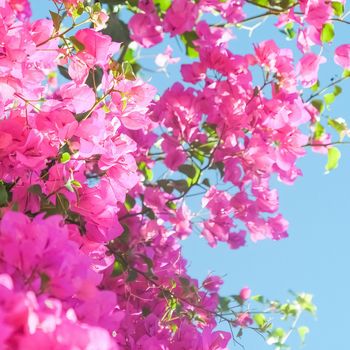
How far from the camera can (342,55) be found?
7.20ft

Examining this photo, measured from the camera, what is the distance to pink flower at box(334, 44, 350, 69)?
7.13 ft

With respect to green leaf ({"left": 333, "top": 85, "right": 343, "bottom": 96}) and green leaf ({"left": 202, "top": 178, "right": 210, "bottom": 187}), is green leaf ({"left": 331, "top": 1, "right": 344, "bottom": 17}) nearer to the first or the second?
green leaf ({"left": 333, "top": 85, "right": 343, "bottom": 96})

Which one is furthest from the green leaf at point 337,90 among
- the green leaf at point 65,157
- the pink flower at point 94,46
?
the green leaf at point 65,157

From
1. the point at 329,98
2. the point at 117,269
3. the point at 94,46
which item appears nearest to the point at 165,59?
the point at 329,98

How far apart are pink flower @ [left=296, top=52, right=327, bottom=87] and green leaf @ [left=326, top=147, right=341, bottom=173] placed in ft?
0.84

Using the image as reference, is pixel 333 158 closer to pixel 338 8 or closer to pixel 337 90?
pixel 337 90

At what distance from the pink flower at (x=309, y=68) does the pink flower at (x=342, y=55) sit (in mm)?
38

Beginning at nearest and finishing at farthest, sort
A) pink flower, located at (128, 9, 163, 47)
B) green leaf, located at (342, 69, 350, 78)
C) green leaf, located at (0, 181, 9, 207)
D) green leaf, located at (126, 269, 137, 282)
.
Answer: green leaf, located at (0, 181, 9, 207) < green leaf, located at (126, 269, 137, 282) < pink flower, located at (128, 9, 163, 47) < green leaf, located at (342, 69, 350, 78)

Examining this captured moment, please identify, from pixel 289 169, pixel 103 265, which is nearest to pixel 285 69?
pixel 289 169

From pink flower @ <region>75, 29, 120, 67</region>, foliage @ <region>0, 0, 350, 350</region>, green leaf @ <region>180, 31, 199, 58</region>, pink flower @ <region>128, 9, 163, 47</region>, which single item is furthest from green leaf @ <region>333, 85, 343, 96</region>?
pink flower @ <region>75, 29, 120, 67</region>

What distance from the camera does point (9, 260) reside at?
92 cm

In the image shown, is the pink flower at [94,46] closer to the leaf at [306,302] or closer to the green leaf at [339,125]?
the green leaf at [339,125]

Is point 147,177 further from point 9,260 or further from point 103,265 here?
point 9,260

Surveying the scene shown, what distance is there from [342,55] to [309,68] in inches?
4.1
